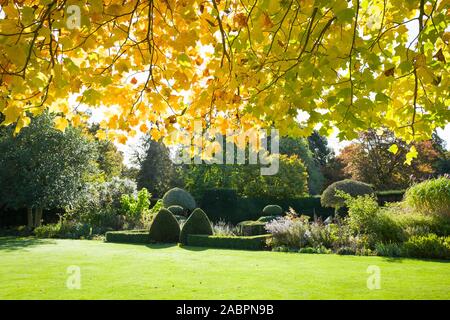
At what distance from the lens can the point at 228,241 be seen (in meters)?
13.5

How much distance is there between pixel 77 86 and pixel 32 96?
478 mm

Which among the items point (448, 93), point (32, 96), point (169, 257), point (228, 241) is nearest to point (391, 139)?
point (228, 241)

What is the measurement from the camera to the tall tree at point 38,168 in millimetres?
19859

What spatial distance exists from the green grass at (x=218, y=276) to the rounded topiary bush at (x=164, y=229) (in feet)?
12.5

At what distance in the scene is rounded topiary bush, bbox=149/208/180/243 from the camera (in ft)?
50.1

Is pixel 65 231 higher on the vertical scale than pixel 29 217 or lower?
lower

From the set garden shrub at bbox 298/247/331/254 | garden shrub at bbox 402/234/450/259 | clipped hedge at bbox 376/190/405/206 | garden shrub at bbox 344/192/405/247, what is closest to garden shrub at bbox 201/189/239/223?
clipped hedge at bbox 376/190/405/206

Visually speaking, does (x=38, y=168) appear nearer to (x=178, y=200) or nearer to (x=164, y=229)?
(x=178, y=200)

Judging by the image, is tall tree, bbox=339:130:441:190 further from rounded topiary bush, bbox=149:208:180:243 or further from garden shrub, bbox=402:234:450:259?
Result: garden shrub, bbox=402:234:450:259

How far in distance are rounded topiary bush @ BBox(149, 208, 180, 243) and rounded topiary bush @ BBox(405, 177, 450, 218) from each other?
7.74 m

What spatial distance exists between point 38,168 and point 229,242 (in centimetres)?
1104

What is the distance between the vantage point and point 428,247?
1037 centimetres

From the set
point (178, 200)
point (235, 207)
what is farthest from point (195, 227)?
point (178, 200)
